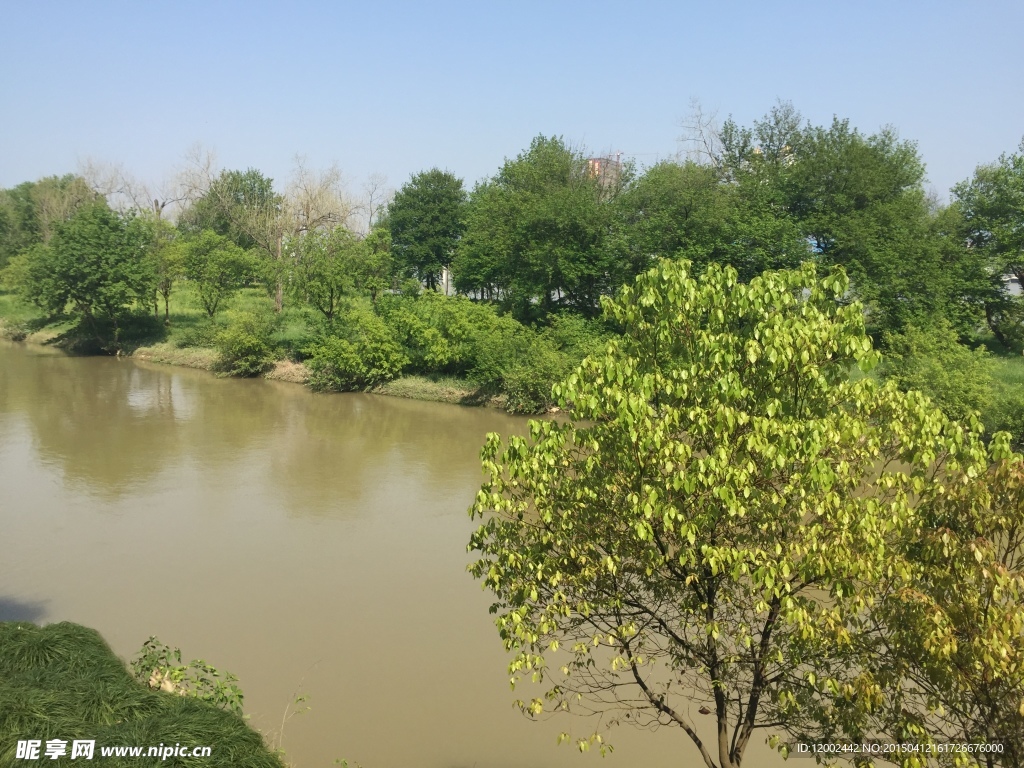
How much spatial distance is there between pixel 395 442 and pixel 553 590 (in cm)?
1510

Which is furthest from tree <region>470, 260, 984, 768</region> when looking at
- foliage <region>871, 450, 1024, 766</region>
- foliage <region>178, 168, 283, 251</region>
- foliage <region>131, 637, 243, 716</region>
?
foliage <region>178, 168, 283, 251</region>

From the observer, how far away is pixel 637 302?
5633 mm

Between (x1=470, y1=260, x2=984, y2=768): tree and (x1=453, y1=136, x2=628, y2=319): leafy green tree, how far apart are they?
2076 cm

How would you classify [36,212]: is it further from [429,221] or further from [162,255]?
[429,221]

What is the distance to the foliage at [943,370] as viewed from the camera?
53.6 ft

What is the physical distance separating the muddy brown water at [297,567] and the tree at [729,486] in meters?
3.08

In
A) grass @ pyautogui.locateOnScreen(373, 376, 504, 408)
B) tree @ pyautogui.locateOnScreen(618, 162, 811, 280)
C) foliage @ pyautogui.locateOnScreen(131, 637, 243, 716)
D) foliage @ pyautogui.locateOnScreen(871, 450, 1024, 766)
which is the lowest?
foliage @ pyautogui.locateOnScreen(131, 637, 243, 716)

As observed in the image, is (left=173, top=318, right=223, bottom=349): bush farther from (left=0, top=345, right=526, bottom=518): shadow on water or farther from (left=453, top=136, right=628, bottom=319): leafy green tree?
(left=453, top=136, right=628, bottom=319): leafy green tree

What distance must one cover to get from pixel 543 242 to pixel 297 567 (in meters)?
17.5

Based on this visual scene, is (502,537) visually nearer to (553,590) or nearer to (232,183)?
(553,590)

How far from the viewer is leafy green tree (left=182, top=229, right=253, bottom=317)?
30875mm

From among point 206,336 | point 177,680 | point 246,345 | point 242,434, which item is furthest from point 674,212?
point 177,680

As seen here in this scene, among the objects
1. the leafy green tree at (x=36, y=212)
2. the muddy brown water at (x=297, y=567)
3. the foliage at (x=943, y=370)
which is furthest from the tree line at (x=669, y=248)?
the leafy green tree at (x=36, y=212)

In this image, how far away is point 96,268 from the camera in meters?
30.3
